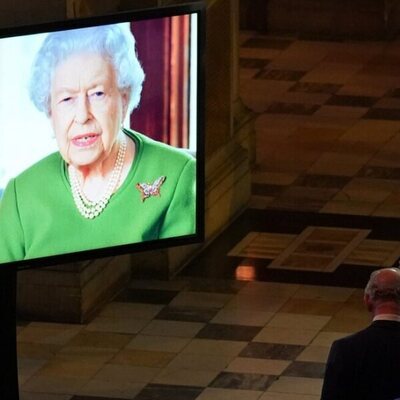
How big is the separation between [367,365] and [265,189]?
260 inches

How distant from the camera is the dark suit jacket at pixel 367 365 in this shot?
669 cm

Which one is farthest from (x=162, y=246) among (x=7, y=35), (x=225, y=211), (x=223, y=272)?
(x=225, y=211)

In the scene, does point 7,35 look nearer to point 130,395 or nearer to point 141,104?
point 141,104

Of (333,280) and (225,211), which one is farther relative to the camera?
(225,211)

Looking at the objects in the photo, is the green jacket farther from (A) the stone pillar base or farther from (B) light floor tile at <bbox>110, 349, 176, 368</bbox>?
(A) the stone pillar base

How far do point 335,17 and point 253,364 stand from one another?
898 cm

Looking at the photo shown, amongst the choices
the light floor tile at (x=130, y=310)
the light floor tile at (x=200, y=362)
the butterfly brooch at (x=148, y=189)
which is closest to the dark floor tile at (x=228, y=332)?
the light floor tile at (x=200, y=362)

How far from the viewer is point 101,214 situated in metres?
8.93

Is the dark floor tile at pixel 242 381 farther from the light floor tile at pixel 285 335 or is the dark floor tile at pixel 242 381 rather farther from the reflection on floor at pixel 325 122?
the reflection on floor at pixel 325 122

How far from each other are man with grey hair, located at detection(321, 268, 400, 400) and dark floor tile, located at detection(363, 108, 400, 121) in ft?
28.1

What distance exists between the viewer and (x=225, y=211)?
1233cm

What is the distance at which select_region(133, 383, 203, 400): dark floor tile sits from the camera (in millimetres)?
9430

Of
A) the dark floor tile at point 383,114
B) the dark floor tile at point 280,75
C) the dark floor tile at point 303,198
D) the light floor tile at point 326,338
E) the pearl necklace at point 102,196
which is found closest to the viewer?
the pearl necklace at point 102,196

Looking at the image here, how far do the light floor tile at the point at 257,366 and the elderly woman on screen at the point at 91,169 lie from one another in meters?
1.08
